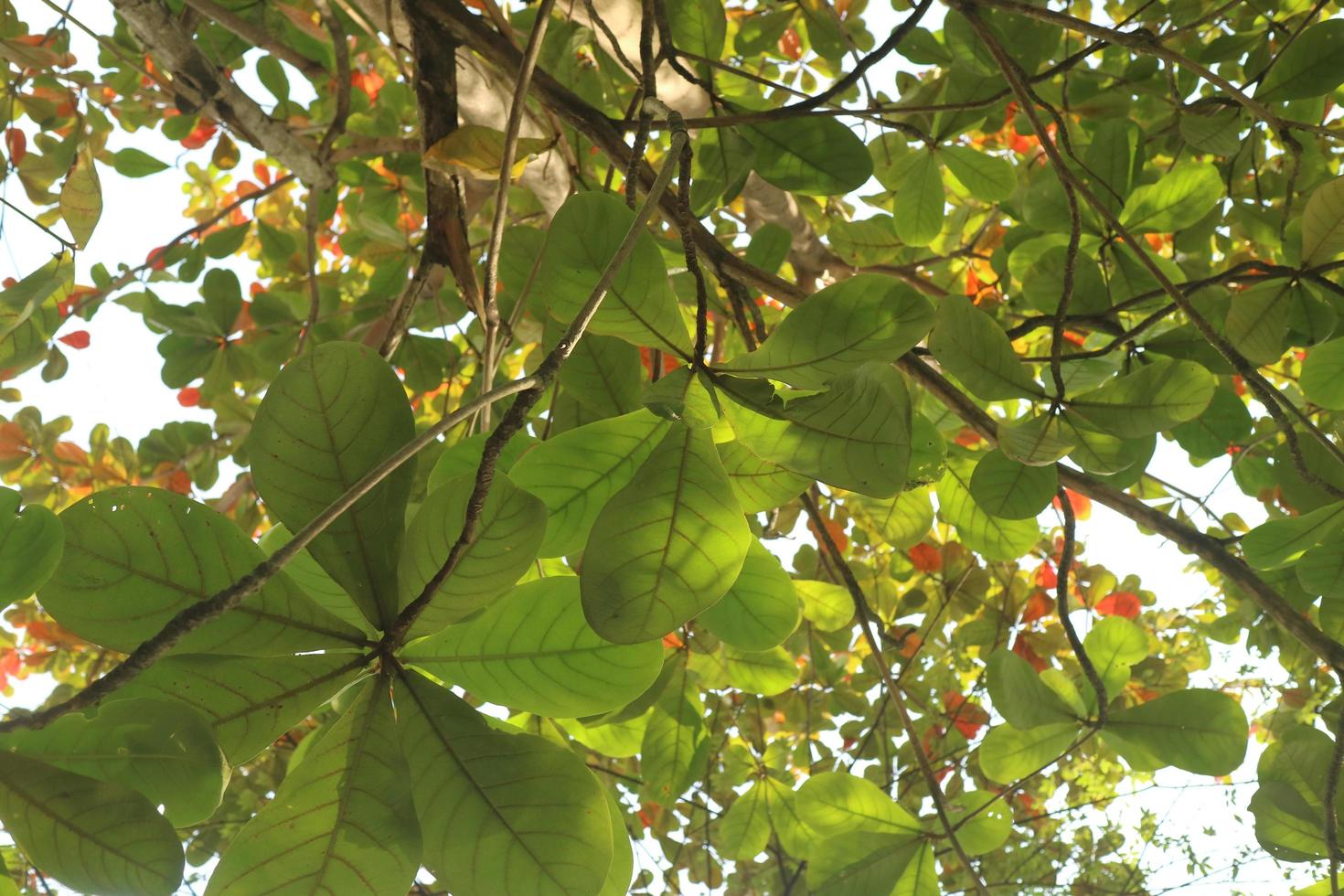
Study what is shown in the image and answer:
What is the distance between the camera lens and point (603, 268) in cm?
48

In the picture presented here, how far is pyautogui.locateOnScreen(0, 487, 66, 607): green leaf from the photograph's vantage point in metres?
0.39

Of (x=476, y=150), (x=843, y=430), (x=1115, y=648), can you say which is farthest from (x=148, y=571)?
(x=1115, y=648)

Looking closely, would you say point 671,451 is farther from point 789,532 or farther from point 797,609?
point 789,532

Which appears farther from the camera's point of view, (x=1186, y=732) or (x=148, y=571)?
(x=1186, y=732)

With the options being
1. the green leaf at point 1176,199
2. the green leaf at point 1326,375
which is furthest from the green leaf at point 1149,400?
the green leaf at point 1176,199

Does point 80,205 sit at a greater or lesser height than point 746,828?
greater

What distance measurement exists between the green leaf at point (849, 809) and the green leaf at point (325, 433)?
575 millimetres

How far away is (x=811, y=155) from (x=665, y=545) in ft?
1.94

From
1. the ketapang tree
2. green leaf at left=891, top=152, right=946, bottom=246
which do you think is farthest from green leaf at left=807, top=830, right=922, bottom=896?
green leaf at left=891, top=152, right=946, bottom=246

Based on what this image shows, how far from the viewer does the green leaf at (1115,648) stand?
91 centimetres

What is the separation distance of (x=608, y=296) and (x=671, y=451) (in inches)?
3.9

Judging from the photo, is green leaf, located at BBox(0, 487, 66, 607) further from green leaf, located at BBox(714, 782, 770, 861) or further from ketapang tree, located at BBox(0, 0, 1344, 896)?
green leaf, located at BBox(714, 782, 770, 861)

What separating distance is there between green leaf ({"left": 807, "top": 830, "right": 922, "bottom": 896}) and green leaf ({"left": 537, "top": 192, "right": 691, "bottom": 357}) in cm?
55

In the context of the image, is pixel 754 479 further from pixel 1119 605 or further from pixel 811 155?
pixel 1119 605
